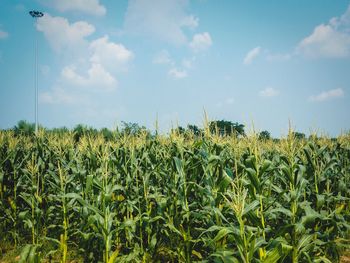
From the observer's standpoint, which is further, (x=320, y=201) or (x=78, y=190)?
(x=78, y=190)

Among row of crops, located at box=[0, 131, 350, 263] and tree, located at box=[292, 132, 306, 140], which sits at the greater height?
tree, located at box=[292, 132, 306, 140]

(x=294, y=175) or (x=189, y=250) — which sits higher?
(x=294, y=175)

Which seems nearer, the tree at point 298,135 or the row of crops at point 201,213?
the row of crops at point 201,213

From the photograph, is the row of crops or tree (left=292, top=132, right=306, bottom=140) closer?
the row of crops

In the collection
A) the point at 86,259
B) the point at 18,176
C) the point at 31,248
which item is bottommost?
the point at 86,259

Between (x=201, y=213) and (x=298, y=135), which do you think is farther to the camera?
(x=298, y=135)

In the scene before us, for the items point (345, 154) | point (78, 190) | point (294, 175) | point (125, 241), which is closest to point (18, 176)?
point (78, 190)

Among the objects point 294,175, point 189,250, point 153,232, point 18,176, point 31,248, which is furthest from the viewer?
point 18,176

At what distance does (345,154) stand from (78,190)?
30.8ft

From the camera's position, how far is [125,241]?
6465 mm

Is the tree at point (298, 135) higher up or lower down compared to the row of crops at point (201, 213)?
higher up

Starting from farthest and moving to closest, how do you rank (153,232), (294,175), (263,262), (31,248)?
(153,232), (294,175), (31,248), (263,262)

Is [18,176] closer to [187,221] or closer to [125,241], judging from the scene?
[125,241]

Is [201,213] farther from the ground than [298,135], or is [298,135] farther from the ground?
[298,135]
